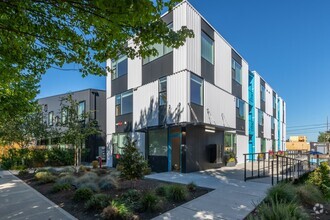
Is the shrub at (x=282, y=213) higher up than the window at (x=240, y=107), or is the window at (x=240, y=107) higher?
the window at (x=240, y=107)

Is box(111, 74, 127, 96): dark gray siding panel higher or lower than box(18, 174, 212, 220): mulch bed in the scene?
higher

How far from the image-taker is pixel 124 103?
1998 centimetres

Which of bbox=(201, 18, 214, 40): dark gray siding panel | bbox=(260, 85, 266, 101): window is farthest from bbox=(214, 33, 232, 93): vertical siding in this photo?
bbox=(260, 85, 266, 101): window

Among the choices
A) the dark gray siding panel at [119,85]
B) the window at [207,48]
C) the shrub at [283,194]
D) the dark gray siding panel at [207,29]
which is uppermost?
the dark gray siding panel at [207,29]

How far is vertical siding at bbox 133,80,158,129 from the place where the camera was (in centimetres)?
1642

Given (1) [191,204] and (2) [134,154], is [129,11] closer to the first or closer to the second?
(1) [191,204]

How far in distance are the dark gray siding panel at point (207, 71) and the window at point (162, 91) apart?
100 inches

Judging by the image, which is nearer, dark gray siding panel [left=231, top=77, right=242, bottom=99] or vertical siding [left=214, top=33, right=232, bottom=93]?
A: vertical siding [left=214, top=33, right=232, bottom=93]

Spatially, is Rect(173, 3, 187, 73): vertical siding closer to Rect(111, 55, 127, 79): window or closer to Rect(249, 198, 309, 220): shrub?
Rect(111, 55, 127, 79): window

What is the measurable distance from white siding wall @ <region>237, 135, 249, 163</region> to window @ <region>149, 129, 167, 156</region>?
9.98 m

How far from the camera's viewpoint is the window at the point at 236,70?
22.0 m

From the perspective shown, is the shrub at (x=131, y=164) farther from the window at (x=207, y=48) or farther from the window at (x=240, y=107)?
the window at (x=240, y=107)

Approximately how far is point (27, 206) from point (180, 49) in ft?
34.5

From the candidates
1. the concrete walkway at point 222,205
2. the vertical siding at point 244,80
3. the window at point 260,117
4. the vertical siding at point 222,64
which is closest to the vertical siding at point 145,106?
the vertical siding at point 222,64
